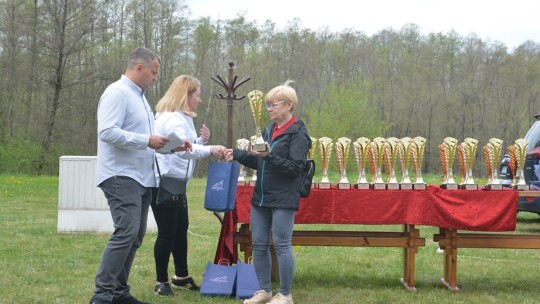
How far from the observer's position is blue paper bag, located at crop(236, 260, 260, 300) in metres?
5.54

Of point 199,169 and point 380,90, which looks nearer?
point 199,169

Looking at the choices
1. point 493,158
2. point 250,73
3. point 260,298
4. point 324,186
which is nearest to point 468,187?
point 493,158

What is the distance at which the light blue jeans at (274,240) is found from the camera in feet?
16.6

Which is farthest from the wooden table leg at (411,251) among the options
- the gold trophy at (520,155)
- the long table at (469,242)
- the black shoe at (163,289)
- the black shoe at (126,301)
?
the black shoe at (126,301)

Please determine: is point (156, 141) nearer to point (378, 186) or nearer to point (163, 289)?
point (163, 289)

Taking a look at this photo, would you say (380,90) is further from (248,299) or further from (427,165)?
(248,299)

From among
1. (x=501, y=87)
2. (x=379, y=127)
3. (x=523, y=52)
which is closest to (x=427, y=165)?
(x=379, y=127)

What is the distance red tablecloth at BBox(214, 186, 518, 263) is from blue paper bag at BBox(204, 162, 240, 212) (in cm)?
74

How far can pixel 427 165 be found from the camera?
39375 millimetres

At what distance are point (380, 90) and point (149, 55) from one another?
40.6 meters

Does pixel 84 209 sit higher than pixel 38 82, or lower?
lower

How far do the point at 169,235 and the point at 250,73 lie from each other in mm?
35320

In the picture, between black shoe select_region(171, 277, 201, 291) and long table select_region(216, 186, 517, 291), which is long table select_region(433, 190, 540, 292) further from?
black shoe select_region(171, 277, 201, 291)

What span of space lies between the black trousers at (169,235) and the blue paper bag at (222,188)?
26 centimetres
